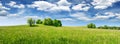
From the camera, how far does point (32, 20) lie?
381 feet

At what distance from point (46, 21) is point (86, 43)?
11149 cm

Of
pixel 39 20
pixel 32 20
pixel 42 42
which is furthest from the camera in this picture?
pixel 39 20

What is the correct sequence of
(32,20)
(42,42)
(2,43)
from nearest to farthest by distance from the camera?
(2,43), (42,42), (32,20)

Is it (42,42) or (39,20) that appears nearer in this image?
(42,42)

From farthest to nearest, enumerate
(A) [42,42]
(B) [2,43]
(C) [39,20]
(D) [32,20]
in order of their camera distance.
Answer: (C) [39,20]
(D) [32,20]
(A) [42,42]
(B) [2,43]

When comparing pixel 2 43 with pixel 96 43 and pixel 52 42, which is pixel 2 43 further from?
pixel 96 43

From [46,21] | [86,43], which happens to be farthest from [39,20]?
[86,43]

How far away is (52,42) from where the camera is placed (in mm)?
9688

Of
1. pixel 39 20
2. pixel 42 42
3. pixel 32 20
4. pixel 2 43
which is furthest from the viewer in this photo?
pixel 39 20

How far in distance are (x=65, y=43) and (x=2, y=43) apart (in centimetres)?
287

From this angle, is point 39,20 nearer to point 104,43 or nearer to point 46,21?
point 46,21

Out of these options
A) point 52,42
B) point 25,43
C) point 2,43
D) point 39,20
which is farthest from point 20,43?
point 39,20

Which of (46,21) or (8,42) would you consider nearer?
(8,42)

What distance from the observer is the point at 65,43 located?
9672mm
